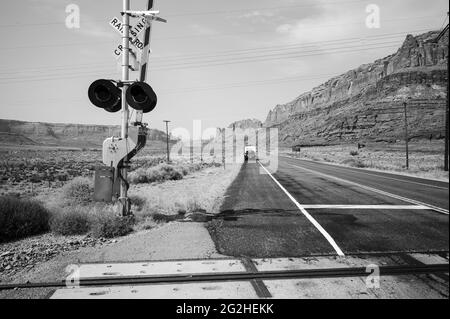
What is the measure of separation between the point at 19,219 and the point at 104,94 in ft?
12.6

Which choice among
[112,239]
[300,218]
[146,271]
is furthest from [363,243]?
[112,239]

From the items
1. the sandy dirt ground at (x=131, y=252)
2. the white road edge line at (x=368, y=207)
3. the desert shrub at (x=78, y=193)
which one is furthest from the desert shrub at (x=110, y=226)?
the white road edge line at (x=368, y=207)

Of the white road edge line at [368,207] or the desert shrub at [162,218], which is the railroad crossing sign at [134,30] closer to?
the desert shrub at [162,218]

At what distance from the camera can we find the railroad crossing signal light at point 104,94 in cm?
729

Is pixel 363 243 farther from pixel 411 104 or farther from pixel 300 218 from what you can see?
pixel 411 104

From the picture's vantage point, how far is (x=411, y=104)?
13475 cm

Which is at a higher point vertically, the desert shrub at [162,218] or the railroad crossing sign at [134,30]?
the railroad crossing sign at [134,30]

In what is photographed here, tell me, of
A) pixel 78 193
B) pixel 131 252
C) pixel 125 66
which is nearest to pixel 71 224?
pixel 131 252

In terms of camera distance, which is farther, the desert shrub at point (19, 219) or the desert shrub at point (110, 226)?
the desert shrub at point (19, 219)

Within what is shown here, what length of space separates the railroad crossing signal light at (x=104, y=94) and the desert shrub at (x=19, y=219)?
348 centimetres

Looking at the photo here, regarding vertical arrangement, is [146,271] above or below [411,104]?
below

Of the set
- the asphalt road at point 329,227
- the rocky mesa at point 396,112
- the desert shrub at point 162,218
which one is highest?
the rocky mesa at point 396,112

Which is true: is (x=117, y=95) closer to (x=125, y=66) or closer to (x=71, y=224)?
(x=125, y=66)
